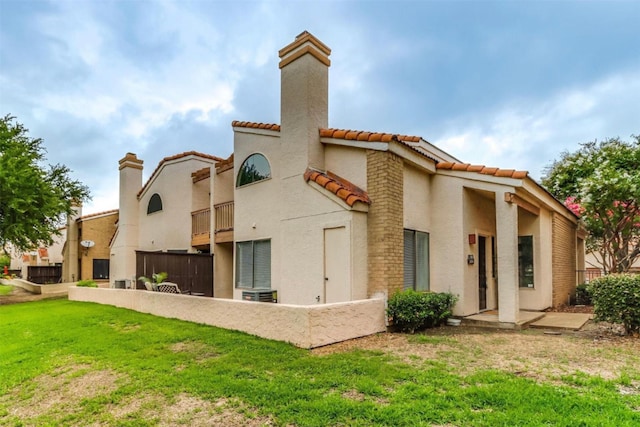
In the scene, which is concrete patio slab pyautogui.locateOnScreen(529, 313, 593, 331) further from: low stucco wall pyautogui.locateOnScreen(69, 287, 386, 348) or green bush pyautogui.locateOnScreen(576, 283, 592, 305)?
low stucco wall pyautogui.locateOnScreen(69, 287, 386, 348)

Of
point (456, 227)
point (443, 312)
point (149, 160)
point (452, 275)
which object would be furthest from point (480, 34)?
point (149, 160)

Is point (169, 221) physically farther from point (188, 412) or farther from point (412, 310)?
point (188, 412)

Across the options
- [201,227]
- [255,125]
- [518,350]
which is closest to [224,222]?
[201,227]

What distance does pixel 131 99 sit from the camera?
55.5 ft

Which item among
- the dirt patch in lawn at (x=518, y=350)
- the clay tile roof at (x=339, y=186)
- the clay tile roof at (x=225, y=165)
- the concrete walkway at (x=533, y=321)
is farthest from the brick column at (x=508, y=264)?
the clay tile roof at (x=225, y=165)

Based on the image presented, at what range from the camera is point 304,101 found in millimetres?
10203

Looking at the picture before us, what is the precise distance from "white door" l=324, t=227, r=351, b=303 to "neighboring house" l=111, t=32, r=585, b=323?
24 mm

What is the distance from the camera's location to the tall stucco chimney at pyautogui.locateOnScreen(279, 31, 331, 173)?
10.2 metres

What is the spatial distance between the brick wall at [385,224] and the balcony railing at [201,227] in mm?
8126

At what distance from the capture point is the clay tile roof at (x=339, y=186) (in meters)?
8.71

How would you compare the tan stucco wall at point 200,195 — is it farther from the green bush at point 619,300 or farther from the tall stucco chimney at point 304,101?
the green bush at point 619,300

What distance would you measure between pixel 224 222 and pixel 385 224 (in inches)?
294

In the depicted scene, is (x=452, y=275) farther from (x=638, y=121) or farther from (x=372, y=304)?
(x=638, y=121)

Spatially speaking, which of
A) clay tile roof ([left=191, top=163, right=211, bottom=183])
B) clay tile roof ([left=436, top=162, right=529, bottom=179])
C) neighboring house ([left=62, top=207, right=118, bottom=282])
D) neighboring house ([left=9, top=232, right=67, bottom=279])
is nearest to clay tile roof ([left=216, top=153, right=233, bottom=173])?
clay tile roof ([left=191, top=163, right=211, bottom=183])
